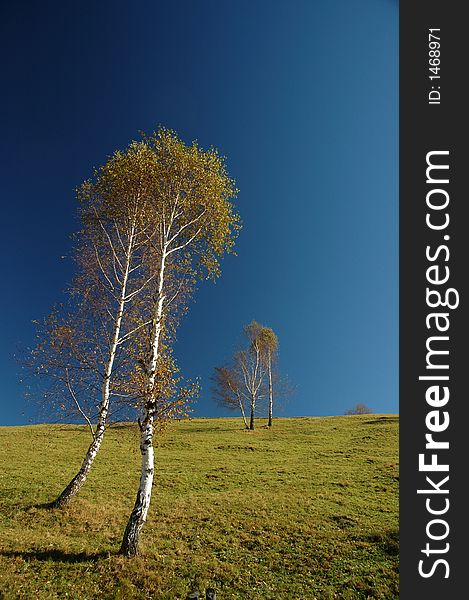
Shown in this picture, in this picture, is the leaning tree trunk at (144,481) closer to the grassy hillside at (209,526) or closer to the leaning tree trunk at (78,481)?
the grassy hillside at (209,526)

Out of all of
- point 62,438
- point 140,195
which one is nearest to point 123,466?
point 62,438

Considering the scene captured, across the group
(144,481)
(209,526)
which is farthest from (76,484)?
(144,481)

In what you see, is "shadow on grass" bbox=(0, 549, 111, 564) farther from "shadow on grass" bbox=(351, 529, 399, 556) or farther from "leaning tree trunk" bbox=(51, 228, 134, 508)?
"shadow on grass" bbox=(351, 529, 399, 556)

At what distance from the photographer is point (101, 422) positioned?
17.6m

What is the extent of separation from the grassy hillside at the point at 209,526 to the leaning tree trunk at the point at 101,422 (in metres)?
0.67

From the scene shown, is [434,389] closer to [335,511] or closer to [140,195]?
[335,511]

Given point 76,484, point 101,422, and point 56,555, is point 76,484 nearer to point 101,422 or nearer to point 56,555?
point 101,422

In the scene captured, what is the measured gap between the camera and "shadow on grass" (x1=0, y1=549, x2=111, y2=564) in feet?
37.3

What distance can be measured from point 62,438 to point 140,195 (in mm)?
29119

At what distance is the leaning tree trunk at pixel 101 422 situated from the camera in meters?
16.7

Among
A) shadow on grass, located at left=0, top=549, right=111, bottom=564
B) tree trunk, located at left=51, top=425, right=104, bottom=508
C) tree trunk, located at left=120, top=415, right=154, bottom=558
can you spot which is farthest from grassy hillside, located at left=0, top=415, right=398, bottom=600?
tree trunk, located at left=51, top=425, right=104, bottom=508

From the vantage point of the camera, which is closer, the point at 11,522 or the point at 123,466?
the point at 11,522

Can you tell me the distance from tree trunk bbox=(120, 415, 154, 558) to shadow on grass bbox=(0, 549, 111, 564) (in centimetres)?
73

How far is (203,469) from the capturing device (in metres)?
26.0
